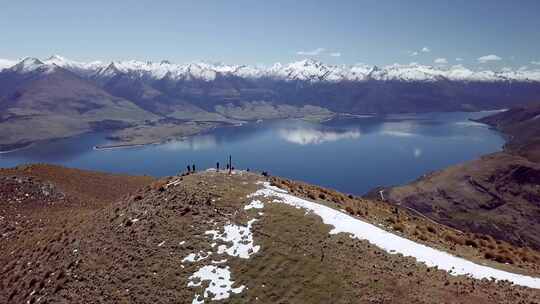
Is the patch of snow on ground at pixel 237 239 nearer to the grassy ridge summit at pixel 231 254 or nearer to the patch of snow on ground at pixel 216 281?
the grassy ridge summit at pixel 231 254

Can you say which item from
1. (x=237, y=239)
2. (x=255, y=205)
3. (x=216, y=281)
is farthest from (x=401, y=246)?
(x=255, y=205)

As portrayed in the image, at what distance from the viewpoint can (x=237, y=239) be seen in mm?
32875

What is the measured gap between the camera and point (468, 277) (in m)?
25.6

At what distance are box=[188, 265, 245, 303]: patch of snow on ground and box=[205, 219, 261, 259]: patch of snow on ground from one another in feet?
6.05

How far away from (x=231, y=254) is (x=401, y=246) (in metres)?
12.6

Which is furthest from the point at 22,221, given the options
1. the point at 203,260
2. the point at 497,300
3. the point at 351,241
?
the point at 497,300

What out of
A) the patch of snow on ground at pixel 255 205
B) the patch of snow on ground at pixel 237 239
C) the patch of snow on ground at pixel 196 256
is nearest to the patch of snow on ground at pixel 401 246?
the patch of snow on ground at pixel 255 205

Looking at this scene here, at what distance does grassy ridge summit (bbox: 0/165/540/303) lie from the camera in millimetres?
25531

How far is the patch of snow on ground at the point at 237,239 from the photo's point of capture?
102 feet

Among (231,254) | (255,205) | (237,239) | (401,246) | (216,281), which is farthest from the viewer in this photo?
(255,205)

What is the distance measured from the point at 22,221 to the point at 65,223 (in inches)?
332

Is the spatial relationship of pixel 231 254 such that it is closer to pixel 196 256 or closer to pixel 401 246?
pixel 196 256

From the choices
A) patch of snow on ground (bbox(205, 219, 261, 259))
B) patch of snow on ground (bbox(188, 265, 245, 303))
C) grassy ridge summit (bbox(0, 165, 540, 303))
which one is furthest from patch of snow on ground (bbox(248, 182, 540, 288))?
patch of snow on ground (bbox(188, 265, 245, 303))

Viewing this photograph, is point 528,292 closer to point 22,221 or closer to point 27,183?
point 22,221
